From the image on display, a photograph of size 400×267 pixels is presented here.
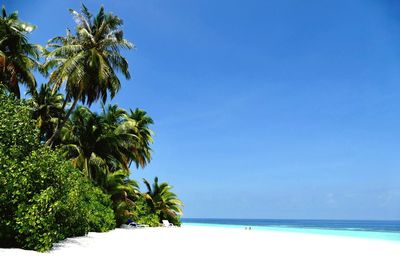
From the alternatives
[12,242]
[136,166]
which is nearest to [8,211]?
[12,242]

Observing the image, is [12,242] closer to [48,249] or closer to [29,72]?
[48,249]

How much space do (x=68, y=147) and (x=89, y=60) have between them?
20.5ft

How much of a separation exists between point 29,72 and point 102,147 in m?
6.60

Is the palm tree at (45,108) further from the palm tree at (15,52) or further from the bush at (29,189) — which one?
the bush at (29,189)

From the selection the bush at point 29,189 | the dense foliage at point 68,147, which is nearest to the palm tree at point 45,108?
the dense foliage at point 68,147

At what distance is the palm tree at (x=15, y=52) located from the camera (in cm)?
2086

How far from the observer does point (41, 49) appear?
23.9 metres

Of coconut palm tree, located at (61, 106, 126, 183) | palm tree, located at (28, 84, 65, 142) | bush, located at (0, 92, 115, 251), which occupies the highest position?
palm tree, located at (28, 84, 65, 142)

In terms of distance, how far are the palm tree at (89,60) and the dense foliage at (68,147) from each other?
6 cm

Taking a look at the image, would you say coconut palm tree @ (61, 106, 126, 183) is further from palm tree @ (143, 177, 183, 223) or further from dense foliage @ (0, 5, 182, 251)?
palm tree @ (143, 177, 183, 223)

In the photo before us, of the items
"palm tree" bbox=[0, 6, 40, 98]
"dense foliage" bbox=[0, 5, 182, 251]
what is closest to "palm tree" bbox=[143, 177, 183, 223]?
"dense foliage" bbox=[0, 5, 182, 251]

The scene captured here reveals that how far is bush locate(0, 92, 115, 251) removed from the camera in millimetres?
9219

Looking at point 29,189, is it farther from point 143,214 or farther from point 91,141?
point 143,214

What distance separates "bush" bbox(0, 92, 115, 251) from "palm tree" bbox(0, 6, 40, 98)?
9608 mm
